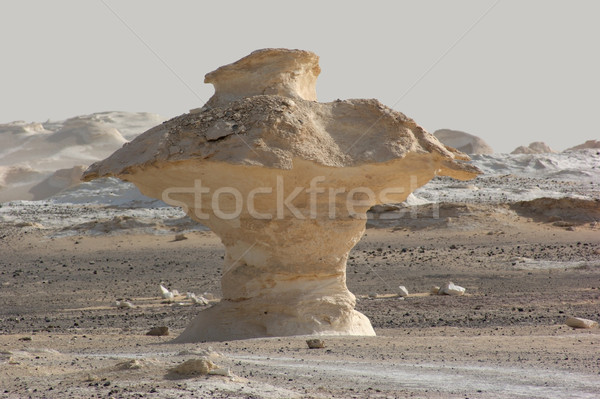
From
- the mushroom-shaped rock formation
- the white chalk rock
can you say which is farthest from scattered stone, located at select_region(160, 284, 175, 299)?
the mushroom-shaped rock formation

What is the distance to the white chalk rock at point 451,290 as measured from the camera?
1280 centimetres

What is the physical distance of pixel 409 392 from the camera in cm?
484

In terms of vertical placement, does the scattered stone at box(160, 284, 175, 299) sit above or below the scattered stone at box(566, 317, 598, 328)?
below

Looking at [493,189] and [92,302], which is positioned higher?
[493,189]

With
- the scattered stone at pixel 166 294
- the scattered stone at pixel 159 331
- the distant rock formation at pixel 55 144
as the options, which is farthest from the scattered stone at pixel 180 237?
the distant rock formation at pixel 55 144

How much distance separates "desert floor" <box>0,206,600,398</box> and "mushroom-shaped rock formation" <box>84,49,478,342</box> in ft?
2.15

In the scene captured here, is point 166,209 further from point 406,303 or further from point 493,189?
point 406,303

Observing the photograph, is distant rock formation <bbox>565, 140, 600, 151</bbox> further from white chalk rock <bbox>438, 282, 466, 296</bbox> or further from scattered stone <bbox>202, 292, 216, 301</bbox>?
scattered stone <bbox>202, 292, 216, 301</bbox>

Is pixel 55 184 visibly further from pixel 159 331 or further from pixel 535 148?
pixel 159 331

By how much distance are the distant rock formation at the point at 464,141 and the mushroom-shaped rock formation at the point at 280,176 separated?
3364 cm

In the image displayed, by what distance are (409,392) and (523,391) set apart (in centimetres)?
71

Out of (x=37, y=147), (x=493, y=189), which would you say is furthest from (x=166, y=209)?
(x=37, y=147)

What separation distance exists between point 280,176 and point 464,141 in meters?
36.2

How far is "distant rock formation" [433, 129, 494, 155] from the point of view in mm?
41375
